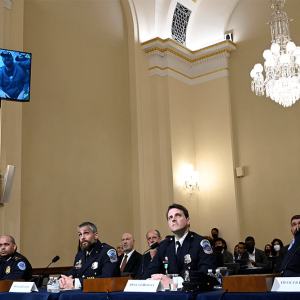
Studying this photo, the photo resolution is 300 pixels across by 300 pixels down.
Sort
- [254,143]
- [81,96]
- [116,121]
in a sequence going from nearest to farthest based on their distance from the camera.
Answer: [81,96] → [116,121] → [254,143]

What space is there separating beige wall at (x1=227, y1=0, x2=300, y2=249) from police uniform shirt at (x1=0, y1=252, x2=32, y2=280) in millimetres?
5914

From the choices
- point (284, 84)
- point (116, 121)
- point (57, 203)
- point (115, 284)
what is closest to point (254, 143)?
point (284, 84)

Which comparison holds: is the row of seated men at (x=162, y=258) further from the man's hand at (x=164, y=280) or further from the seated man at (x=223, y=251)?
the seated man at (x=223, y=251)

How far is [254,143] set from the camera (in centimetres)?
984

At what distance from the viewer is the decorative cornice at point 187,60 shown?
9876 millimetres

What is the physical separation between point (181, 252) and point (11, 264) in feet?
6.92

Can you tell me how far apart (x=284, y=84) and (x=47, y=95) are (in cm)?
414

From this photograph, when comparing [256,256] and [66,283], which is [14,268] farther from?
[256,256]

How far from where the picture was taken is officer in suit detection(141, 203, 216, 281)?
3.63m

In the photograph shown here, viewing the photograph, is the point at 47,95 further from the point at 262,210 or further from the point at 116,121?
the point at 262,210

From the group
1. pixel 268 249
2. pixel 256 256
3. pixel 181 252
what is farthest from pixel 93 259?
pixel 268 249

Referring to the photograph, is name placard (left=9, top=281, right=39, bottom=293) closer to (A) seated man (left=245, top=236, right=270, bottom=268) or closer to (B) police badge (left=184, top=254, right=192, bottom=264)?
(B) police badge (left=184, top=254, right=192, bottom=264)

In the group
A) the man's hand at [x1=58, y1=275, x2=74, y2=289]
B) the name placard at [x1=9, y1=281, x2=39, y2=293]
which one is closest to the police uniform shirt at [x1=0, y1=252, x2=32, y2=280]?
the man's hand at [x1=58, y1=275, x2=74, y2=289]

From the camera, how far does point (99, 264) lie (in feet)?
13.9
